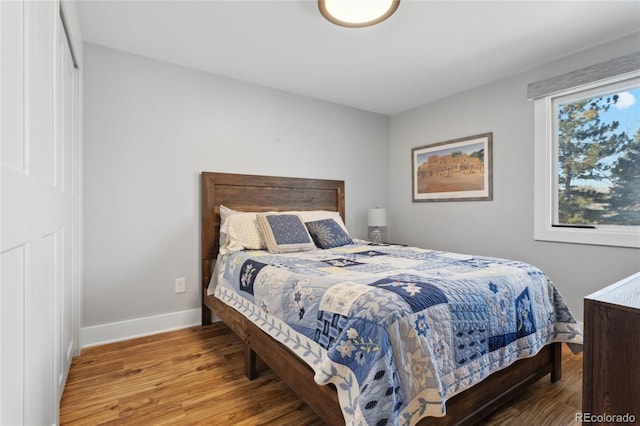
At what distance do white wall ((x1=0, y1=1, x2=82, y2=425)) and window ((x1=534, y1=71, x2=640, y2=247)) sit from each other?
10.9 feet

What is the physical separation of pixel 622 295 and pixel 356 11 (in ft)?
6.19

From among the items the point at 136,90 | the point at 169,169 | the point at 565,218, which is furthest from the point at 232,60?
the point at 565,218

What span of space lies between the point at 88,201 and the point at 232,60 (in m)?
1.61

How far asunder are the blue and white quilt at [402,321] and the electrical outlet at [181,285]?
910mm

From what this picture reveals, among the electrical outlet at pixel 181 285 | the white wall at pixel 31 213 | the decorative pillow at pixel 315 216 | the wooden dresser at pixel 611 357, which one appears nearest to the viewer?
the white wall at pixel 31 213

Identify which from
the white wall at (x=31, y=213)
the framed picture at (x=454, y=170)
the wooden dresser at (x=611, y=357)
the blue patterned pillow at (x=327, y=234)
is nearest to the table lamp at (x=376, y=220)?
the framed picture at (x=454, y=170)

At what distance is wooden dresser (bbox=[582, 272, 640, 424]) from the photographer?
862 mm

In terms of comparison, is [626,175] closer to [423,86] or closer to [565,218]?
[565,218]

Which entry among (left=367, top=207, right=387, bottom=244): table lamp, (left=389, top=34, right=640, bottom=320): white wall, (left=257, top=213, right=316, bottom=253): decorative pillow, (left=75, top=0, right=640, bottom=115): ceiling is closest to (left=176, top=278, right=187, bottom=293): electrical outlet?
(left=257, top=213, right=316, bottom=253): decorative pillow

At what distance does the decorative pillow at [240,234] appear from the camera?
2.54 m

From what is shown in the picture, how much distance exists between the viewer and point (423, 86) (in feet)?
10.4

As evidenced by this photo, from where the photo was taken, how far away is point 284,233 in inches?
102

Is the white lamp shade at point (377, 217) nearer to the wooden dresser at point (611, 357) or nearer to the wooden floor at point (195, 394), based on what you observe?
the wooden floor at point (195, 394)

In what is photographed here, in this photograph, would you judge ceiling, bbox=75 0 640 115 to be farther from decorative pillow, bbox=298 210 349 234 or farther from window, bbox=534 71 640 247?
decorative pillow, bbox=298 210 349 234
